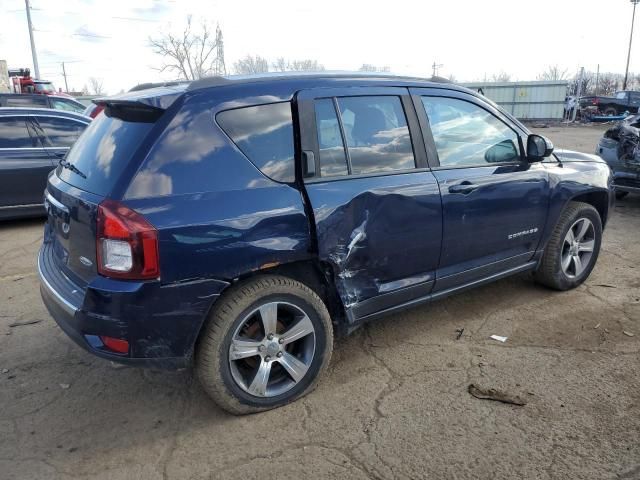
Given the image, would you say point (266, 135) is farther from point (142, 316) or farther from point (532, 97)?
point (532, 97)

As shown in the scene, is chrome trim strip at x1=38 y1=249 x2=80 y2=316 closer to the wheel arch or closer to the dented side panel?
the dented side panel

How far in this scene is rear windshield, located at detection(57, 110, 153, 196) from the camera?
256 cm

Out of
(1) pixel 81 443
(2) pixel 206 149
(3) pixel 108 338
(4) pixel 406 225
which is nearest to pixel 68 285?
(3) pixel 108 338

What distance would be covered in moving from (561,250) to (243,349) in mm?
2993

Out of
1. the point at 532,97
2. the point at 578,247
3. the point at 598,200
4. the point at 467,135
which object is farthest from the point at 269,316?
the point at 532,97

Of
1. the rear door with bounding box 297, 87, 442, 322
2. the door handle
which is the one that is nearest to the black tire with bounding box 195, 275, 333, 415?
the rear door with bounding box 297, 87, 442, 322

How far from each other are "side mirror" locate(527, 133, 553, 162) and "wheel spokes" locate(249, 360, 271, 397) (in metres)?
2.59

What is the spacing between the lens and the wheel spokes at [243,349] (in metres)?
2.74

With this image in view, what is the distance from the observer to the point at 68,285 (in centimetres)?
277

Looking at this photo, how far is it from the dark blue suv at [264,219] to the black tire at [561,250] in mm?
773

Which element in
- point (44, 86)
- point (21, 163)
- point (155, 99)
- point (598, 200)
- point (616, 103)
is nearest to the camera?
point (155, 99)

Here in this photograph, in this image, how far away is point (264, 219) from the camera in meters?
2.67

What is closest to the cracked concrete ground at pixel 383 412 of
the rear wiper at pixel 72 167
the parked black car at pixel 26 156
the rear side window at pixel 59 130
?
the rear wiper at pixel 72 167

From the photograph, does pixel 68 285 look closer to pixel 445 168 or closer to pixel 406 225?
pixel 406 225
